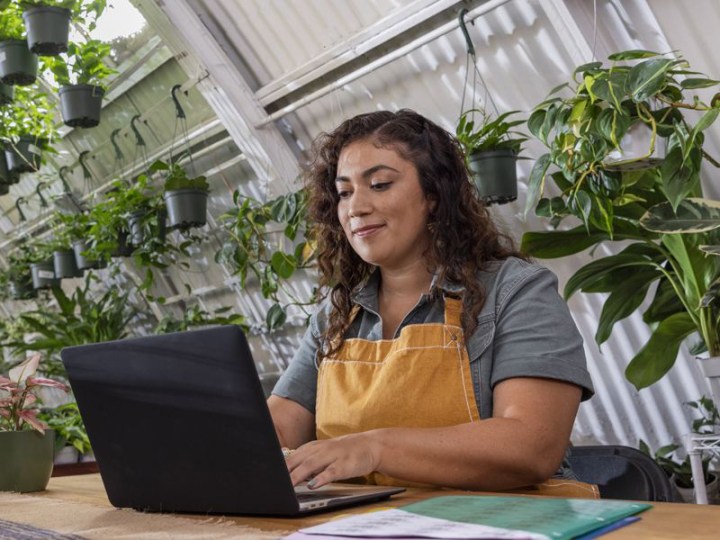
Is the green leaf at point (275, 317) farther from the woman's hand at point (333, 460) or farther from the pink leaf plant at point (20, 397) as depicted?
the woman's hand at point (333, 460)

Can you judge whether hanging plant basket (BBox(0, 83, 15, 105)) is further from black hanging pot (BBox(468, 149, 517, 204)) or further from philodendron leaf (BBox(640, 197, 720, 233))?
philodendron leaf (BBox(640, 197, 720, 233))

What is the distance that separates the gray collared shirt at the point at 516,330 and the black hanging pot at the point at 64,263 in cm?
457

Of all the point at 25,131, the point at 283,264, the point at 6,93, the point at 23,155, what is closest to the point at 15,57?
the point at 6,93

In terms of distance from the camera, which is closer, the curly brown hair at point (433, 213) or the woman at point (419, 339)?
the woman at point (419, 339)

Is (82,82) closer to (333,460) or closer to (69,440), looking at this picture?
(69,440)

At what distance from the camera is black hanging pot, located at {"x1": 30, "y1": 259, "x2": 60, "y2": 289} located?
6469mm

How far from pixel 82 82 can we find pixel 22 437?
3.33 metres

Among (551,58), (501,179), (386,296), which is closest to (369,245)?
(386,296)

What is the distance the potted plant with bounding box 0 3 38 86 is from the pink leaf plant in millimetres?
2885

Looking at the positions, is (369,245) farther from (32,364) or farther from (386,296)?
(32,364)

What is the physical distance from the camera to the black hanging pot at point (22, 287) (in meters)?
6.96

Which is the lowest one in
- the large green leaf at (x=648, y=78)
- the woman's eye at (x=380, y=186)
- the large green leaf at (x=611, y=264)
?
the large green leaf at (x=611, y=264)

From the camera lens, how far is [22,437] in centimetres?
175

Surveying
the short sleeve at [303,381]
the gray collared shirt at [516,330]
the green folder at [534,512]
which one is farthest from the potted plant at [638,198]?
the green folder at [534,512]
